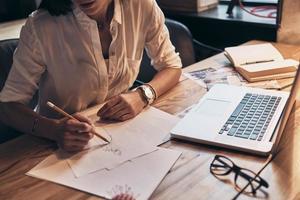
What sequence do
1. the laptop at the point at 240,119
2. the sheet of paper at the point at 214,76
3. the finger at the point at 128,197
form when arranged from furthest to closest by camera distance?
the sheet of paper at the point at 214,76 < the laptop at the point at 240,119 < the finger at the point at 128,197

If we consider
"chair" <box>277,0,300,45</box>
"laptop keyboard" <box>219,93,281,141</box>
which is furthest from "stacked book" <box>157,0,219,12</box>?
"laptop keyboard" <box>219,93,281,141</box>

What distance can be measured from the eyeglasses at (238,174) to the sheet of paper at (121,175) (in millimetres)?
112

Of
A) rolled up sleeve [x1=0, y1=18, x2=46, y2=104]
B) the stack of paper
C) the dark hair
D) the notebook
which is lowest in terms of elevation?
the notebook

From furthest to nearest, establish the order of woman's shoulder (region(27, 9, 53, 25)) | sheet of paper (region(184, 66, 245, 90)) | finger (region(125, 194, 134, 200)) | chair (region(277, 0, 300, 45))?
chair (region(277, 0, 300, 45)) < sheet of paper (region(184, 66, 245, 90)) < woman's shoulder (region(27, 9, 53, 25)) < finger (region(125, 194, 134, 200))

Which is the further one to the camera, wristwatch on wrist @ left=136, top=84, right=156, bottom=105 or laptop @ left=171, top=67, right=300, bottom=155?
wristwatch on wrist @ left=136, top=84, right=156, bottom=105

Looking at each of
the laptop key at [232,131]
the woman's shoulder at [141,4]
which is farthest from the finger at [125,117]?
the woman's shoulder at [141,4]

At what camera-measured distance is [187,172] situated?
972 mm

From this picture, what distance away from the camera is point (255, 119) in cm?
113

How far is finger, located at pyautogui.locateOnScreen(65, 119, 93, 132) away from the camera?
109 centimetres

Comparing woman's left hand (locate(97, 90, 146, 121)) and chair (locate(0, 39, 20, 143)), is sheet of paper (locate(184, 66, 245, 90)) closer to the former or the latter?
woman's left hand (locate(97, 90, 146, 121))

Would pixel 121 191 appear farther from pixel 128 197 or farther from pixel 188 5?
pixel 188 5

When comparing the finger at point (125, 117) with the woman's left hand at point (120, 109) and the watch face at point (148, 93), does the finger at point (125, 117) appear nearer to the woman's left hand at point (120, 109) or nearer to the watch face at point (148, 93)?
the woman's left hand at point (120, 109)

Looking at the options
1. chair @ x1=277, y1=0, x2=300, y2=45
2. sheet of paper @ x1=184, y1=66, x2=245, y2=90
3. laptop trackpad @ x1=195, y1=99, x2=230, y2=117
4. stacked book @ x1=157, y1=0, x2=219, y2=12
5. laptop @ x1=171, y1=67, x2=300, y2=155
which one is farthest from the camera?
stacked book @ x1=157, y1=0, x2=219, y2=12

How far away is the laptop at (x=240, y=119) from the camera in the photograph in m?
1.02
